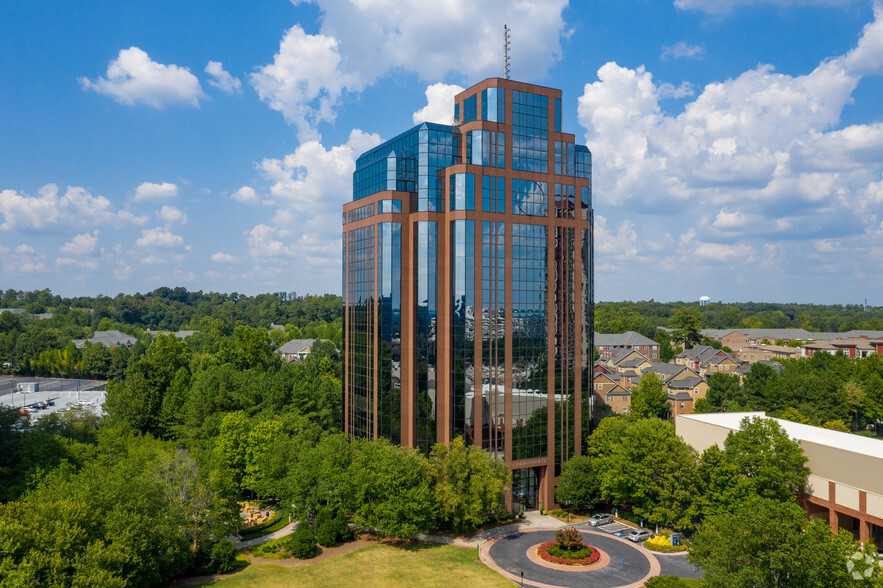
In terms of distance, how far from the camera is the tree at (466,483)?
54500 millimetres

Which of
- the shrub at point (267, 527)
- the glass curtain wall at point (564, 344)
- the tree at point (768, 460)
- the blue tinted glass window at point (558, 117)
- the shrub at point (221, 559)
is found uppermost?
the blue tinted glass window at point (558, 117)

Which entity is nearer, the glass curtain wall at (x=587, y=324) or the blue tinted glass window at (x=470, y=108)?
the blue tinted glass window at (x=470, y=108)

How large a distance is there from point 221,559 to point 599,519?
3823cm

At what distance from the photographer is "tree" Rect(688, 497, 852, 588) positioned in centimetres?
3002

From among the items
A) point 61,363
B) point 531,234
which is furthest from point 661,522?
point 61,363

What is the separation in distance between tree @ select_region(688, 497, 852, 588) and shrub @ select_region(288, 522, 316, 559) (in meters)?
32.9

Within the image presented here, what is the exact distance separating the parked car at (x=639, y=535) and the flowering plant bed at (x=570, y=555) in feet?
17.0

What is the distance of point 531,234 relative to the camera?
6594 centimetres

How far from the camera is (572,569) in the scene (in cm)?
4881

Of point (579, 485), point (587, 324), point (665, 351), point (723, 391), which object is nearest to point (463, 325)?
point (587, 324)

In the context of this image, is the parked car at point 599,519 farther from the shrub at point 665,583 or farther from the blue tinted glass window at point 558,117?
the blue tinted glass window at point 558,117

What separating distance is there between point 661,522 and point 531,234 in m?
33.4

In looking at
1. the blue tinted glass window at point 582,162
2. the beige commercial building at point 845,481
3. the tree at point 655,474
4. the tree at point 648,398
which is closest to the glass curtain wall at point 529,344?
the tree at point 655,474

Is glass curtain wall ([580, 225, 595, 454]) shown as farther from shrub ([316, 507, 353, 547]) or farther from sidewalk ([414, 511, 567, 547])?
shrub ([316, 507, 353, 547])
